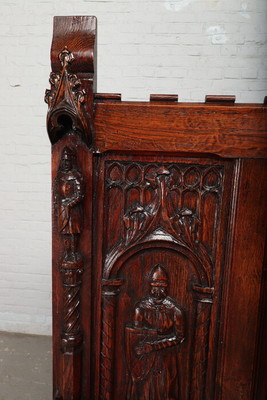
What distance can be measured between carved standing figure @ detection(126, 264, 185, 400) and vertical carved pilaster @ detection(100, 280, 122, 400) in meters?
0.05

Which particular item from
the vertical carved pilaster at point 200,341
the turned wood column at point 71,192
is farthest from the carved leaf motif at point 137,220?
the vertical carved pilaster at point 200,341

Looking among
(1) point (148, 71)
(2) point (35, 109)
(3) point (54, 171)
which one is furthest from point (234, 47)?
(3) point (54, 171)

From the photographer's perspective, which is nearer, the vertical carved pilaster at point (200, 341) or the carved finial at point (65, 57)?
the carved finial at point (65, 57)

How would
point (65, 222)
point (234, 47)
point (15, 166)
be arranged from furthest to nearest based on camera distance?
1. point (15, 166)
2. point (234, 47)
3. point (65, 222)

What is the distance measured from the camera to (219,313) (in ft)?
3.32

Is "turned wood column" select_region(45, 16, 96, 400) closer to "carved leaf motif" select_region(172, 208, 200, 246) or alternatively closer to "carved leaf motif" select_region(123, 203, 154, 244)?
"carved leaf motif" select_region(123, 203, 154, 244)

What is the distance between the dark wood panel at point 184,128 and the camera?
91 centimetres

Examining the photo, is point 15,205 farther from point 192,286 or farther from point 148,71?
point 192,286

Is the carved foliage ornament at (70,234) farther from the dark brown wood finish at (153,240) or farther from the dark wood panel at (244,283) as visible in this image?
the dark wood panel at (244,283)

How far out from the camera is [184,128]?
928mm

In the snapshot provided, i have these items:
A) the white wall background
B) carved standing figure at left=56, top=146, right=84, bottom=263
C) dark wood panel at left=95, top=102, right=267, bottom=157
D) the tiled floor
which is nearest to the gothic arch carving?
carved standing figure at left=56, top=146, right=84, bottom=263

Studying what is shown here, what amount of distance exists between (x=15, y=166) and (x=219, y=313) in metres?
1.78

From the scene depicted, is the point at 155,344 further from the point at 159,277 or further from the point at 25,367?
the point at 25,367

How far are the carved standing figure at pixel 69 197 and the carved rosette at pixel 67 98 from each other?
0.08 meters
